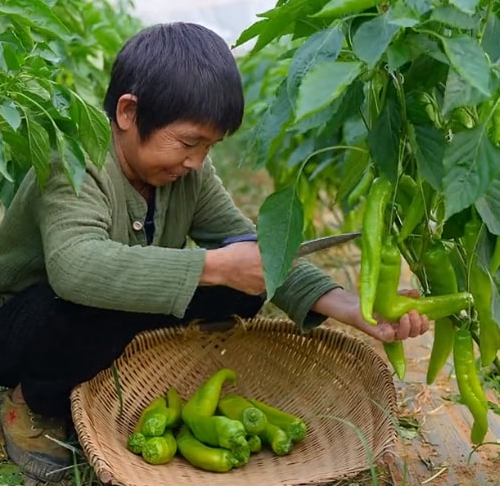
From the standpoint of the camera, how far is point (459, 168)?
1.24m

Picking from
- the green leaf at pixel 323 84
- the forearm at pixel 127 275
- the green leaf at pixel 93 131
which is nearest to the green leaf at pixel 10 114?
the green leaf at pixel 93 131

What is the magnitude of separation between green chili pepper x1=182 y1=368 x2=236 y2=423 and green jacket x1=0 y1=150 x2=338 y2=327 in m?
0.18

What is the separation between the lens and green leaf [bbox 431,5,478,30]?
1.14 meters

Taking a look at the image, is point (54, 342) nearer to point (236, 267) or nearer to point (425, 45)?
point (236, 267)

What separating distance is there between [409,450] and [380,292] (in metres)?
0.55

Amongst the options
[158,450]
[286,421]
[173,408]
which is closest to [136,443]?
[158,450]

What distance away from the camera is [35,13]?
1527 mm

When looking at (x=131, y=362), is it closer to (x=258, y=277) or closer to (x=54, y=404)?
(x=54, y=404)

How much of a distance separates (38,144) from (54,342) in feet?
1.15

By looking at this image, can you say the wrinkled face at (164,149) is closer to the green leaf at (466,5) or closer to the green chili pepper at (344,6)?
the green chili pepper at (344,6)

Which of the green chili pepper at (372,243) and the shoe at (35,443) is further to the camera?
the shoe at (35,443)

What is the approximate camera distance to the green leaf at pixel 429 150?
1309 mm

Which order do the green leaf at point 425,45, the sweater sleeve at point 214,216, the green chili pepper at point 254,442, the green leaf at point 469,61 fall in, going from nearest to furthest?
the green leaf at point 469,61
the green leaf at point 425,45
the green chili pepper at point 254,442
the sweater sleeve at point 214,216

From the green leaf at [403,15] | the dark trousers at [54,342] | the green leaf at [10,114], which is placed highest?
the green leaf at [403,15]
